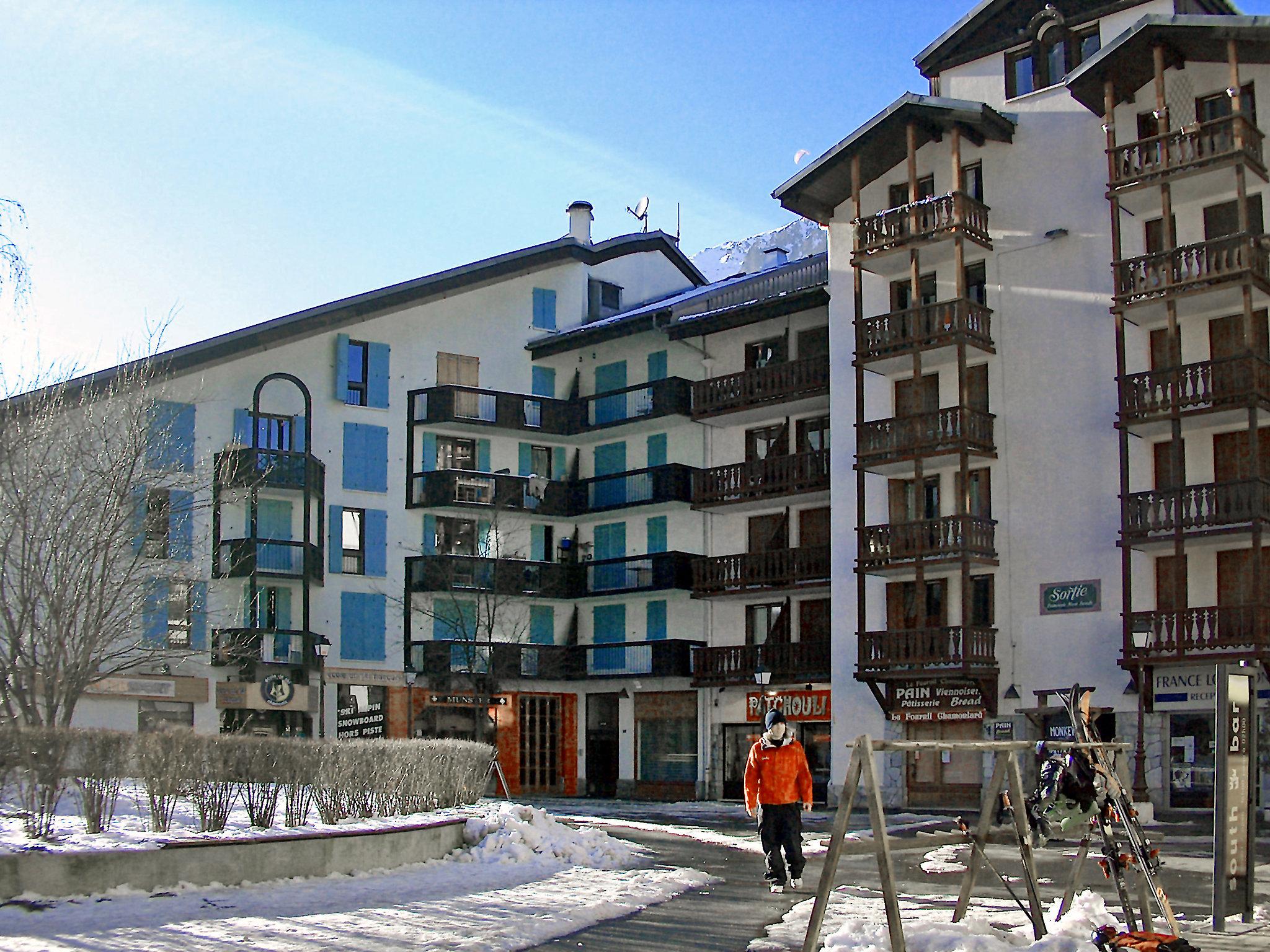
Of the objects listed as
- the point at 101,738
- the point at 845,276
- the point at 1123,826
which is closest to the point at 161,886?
the point at 101,738

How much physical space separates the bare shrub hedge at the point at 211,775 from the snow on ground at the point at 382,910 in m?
1.41

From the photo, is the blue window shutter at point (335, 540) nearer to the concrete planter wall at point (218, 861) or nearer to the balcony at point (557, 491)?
the balcony at point (557, 491)

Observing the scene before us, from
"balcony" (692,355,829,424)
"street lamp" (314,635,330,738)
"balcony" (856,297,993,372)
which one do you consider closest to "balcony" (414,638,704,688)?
"street lamp" (314,635,330,738)

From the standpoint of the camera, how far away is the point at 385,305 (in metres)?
46.0

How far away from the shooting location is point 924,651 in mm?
35031

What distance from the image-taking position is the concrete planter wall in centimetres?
1300

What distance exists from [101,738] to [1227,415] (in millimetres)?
23947

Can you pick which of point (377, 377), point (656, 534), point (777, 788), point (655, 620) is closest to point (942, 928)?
point (777, 788)

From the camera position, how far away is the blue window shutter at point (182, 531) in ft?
124

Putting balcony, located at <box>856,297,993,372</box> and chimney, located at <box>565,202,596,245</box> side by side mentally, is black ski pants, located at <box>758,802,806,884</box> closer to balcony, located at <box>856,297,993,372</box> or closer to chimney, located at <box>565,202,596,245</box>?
balcony, located at <box>856,297,993,372</box>

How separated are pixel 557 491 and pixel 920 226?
1553cm

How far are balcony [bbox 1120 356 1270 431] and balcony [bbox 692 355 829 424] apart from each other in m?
9.60

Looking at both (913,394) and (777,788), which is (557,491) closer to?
(913,394)

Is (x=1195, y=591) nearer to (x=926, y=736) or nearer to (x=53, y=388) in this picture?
(x=926, y=736)
